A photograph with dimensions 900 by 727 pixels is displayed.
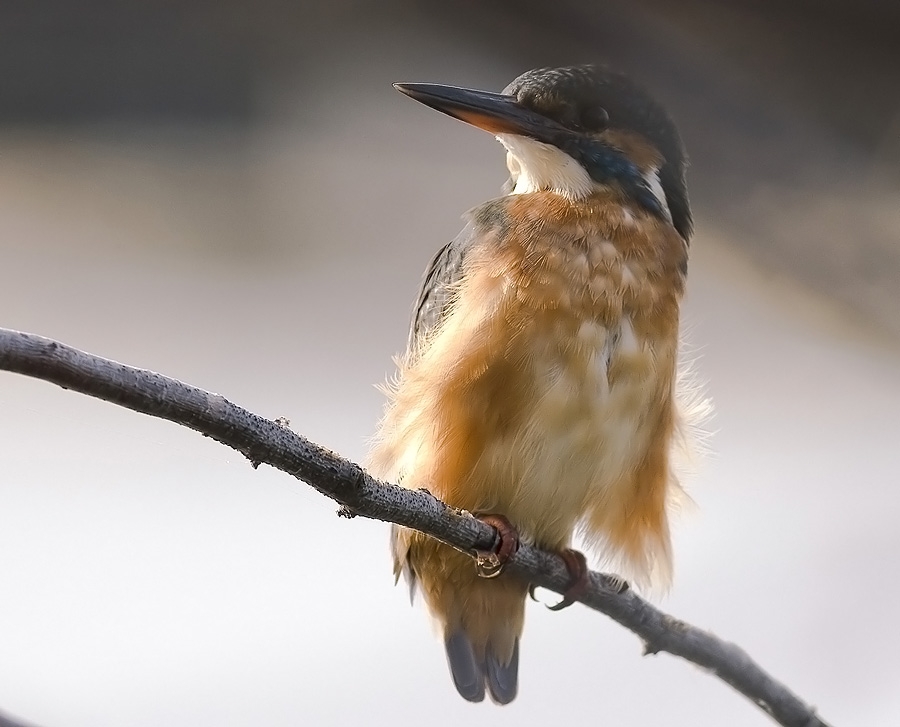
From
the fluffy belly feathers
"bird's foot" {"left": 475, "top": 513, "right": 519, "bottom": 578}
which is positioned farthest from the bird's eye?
"bird's foot" {"left": 475, "top": 513, "right": 519, "bottom": 578}

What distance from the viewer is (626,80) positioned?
2.06 feet

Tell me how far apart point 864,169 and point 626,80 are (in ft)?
0.60

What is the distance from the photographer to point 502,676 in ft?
2.51

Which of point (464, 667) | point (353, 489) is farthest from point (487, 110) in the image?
point (464, 667)

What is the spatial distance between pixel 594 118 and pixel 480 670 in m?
0.49

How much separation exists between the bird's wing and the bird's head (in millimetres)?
80

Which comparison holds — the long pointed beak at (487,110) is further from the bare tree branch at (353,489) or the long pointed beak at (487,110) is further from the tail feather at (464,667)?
the tail feather at (464,667)

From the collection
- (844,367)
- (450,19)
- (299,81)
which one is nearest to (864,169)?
(844,367)

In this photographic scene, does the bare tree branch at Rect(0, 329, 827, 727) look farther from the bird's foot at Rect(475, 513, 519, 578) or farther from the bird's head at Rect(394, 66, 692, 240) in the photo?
the bird's head at Rect(394, 66, 692, 240)

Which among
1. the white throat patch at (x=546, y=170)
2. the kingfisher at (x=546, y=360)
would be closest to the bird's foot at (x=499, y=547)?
the kingfisher at (x=546, y=360)

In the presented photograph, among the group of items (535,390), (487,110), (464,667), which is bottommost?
(464,667)

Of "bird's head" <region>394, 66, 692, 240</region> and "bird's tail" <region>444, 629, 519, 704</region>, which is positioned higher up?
"bird's head" <region>394, 66, 692, 240</region>

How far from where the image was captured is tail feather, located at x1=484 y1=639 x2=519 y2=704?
75 centimetres

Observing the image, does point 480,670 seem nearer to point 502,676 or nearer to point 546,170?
point 502,676
